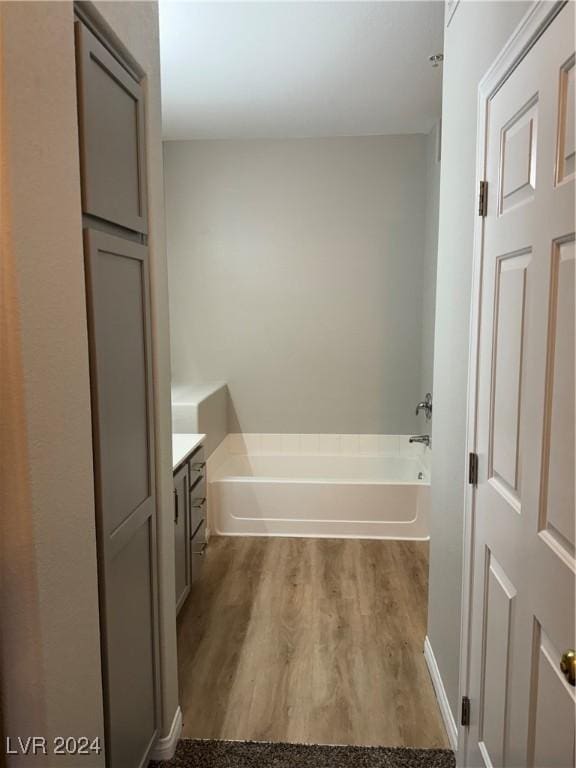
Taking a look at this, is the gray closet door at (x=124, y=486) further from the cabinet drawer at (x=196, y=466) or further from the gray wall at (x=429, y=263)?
the gray wall at (x=429, y=263)

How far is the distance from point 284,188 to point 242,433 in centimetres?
194

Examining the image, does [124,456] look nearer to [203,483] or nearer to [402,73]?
[203,483]

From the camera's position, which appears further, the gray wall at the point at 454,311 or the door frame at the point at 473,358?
the gray wall at the point at 454,311

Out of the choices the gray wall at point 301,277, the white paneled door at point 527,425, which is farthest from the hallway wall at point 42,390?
the gray wall at point 301,277

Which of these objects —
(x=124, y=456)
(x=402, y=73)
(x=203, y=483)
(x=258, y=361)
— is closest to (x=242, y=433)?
(x=258, y=361)

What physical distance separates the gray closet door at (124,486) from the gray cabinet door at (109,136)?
79mm

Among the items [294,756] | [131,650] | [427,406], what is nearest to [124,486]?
[131,650]

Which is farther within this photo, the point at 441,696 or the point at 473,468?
the point at 441,696

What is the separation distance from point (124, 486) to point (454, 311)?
1.23m

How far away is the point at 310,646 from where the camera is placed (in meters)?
2.68

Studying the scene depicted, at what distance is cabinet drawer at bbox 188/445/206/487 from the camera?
289cm

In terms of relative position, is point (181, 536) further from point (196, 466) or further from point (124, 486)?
point (124, 486)

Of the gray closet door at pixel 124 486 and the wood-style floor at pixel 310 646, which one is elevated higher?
the gray closet door at pixel 124 486

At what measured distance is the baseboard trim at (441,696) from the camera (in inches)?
79.7
